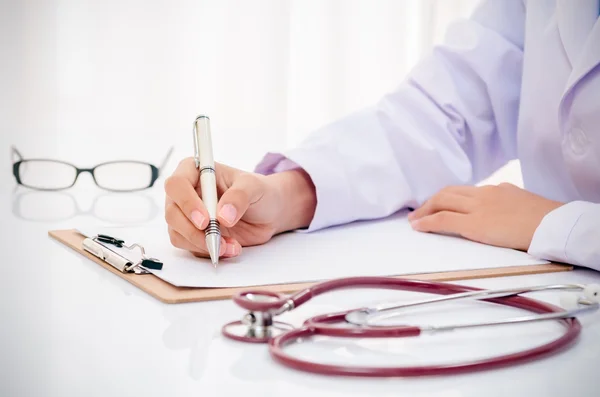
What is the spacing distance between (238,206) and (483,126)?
527mm

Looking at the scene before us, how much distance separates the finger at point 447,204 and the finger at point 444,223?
1 cm

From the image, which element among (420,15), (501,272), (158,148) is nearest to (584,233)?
(501,272)

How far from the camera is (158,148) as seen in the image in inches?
68.3

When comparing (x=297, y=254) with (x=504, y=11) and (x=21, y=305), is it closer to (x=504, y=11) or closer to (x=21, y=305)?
(x=21, y=305)

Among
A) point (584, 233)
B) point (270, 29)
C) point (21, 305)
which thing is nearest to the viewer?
point (21, 305)

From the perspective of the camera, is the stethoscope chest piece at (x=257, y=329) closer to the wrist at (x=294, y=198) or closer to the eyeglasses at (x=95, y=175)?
the wrist at (x=294, y=198)

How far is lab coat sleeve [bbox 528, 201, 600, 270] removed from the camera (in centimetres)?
66

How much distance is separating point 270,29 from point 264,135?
273 mm

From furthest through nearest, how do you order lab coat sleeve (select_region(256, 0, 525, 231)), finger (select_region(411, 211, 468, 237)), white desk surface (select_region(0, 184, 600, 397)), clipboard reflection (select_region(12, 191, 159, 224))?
1. clipboard reflection (select_region(12, 191, 159, 224))
2. lab coat sleeve (select_region(256, 0, 525, 231))
3. finger (select_region(411, 211, 468, 237))
4. white desk surface (select_region(0, 184, 600, 397))

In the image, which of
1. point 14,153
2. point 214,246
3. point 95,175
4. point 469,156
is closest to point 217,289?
point 214,246

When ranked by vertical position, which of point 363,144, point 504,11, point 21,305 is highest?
point 504,11

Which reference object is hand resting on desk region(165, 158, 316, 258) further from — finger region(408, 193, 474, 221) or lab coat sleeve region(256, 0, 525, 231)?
finger region(408, 193, 474, 221)

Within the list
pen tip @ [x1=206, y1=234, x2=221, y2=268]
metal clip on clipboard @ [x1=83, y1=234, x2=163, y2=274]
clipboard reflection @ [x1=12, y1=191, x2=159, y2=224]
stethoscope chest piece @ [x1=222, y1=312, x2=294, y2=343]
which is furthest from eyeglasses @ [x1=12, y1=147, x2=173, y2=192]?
stethoscope chest piece @ [x1=222, y1=312, x2=294, y2=343]

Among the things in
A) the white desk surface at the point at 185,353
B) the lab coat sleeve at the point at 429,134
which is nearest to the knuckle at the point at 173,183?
the white desk surface at the point at 185,353
